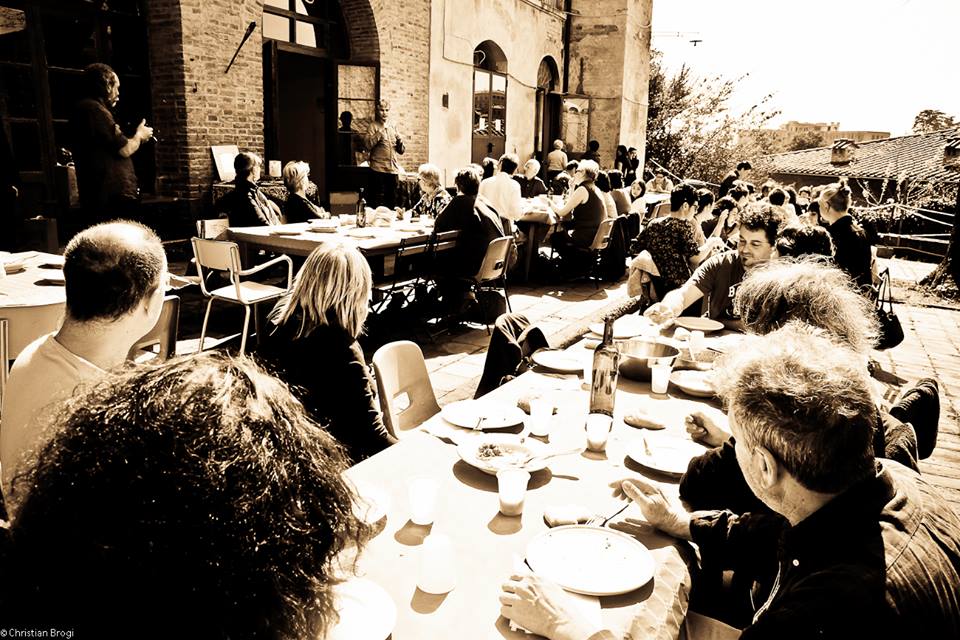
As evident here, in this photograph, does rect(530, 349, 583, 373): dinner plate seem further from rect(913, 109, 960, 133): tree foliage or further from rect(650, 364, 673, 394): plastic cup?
rect(913, 109, 960, 133): tree foliage

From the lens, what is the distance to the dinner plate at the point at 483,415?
229 centimetres

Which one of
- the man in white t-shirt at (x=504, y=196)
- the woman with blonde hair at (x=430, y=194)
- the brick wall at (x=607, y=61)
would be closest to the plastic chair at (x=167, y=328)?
the woman with blonde hair at (x=430, y=194)

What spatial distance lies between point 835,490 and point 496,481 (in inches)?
34.6

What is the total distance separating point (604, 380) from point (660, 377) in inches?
16.3

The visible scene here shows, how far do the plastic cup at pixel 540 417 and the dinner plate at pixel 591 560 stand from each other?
627 millimetres

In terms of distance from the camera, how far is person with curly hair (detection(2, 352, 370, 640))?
27.6 inches

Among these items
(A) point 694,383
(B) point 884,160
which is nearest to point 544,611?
(A) point 694,383

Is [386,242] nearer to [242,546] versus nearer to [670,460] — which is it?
[670,460]

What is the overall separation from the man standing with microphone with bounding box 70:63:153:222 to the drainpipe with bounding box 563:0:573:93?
520 inches

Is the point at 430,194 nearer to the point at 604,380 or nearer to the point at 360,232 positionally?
the point at 360,232

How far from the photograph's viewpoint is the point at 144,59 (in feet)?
25.5

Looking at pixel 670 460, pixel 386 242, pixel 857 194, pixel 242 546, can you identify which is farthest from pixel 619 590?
pixel 857 194

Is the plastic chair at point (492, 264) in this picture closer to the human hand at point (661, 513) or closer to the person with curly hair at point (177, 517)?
Result: the human hand at point (661, 513)

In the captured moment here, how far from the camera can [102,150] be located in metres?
6.36
